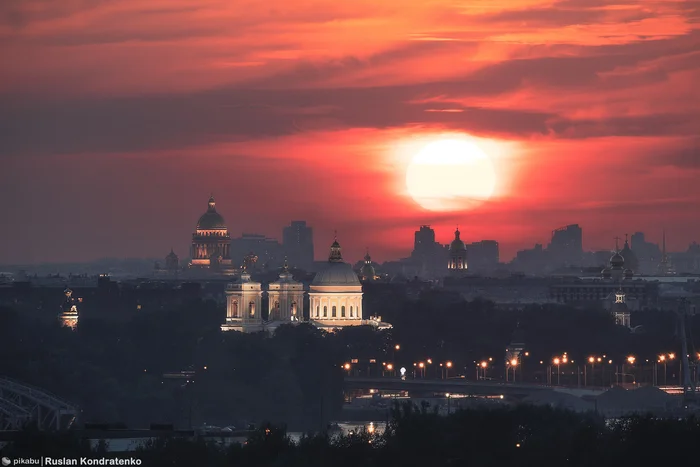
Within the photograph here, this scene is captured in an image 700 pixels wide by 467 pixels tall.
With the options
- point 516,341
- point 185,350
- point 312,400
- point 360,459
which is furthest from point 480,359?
point 360,459

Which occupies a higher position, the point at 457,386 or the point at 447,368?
the point at 447,368

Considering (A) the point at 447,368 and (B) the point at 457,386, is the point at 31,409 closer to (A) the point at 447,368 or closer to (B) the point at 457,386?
(B) the point at 457,386

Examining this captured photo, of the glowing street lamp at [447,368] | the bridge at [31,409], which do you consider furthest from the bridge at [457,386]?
the bridge at [31,409]

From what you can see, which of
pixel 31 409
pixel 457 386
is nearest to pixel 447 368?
pixel 457 386

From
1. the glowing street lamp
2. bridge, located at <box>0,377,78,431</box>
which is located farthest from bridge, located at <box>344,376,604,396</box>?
bridge, located at <box>0,377,78,431</box>

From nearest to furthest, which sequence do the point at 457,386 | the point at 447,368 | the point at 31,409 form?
1. the point at 31,409
2. the point at 457,386
3. the point at 447,368

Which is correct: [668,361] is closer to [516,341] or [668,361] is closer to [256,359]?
[516,341]
